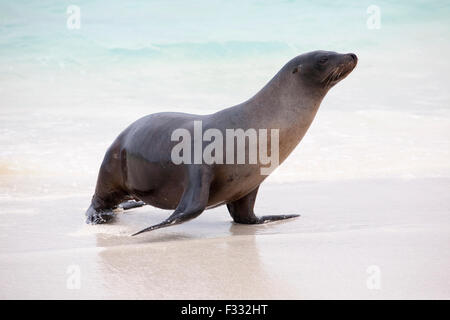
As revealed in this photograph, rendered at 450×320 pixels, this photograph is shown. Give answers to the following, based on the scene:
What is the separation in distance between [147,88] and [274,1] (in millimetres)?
7390

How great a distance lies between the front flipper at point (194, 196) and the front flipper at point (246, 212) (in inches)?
20.7

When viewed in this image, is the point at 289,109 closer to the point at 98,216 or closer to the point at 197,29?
the point at 98,216

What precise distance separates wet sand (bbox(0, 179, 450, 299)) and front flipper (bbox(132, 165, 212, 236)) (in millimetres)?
146

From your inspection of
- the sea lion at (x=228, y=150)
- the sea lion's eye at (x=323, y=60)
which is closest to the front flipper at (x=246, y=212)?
the sea lion at (x=228, y=150)

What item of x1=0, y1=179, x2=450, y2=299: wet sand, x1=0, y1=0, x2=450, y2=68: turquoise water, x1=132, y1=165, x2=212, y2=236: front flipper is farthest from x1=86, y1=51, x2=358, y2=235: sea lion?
x1=0, y1=0, x2=450, y2=68: turquoise water

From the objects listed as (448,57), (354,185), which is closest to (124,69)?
(448,57)

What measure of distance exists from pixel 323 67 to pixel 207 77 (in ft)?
42.1

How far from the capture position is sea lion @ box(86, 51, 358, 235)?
4.11 m

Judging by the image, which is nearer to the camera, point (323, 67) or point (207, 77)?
point (323, 67)

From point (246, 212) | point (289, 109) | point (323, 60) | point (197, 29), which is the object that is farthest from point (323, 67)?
point (197, 29)

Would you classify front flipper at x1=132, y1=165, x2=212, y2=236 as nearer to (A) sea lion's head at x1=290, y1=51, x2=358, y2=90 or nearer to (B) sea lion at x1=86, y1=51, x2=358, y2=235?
(B) sea lion at x1=86, y1=51, x2=358, y2=235

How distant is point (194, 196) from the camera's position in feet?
13.0

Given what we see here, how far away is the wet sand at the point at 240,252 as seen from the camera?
273cm

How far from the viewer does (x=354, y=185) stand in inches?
239
